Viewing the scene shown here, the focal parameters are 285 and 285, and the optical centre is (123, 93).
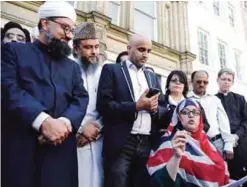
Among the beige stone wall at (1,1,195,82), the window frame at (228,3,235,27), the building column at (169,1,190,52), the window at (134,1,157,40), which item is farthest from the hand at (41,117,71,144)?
the window frame at (228,3,235,27)

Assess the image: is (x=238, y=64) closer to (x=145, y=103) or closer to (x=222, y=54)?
(x=222, y=54)

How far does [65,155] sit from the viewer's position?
5.73ft

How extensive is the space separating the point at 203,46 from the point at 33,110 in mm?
11505

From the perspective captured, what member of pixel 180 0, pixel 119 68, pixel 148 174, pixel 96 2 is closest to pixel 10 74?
pixel 119 68

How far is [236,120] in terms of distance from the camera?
340 centimetres

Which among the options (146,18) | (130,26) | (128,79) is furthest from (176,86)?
(146,18)

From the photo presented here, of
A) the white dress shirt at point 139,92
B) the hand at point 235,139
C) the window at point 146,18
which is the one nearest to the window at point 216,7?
the window at point 146,18

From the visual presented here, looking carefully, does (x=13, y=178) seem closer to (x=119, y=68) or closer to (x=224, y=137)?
(x=119, y=68)

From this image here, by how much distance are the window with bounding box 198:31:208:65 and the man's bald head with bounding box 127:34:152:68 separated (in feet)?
32.0

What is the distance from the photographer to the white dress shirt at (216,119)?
3.05 meters

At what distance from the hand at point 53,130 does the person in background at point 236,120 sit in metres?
2.21

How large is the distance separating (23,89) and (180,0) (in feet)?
35.5

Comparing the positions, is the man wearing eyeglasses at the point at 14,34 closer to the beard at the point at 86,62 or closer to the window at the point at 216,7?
the beard at the point at 86,62

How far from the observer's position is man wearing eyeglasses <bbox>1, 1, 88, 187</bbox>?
5.19ft
